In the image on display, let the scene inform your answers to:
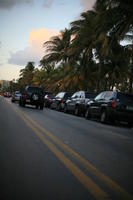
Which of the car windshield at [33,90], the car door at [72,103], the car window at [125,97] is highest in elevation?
the car windshield at [33,90]

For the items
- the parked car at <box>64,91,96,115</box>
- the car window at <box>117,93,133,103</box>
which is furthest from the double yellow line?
the parked car at <box>64,91,96,115</box>

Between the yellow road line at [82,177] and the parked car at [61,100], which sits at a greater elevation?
the parked car at [61,100]

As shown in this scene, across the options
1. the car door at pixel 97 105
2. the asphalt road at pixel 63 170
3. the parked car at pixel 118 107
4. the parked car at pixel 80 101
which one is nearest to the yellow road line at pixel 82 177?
the asphalt road at pixel 63 170

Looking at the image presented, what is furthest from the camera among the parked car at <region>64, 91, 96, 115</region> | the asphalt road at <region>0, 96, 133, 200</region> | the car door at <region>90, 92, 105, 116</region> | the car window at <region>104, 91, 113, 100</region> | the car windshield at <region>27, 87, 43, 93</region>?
the car windshield at <region>27, 87, 43, 93</region>

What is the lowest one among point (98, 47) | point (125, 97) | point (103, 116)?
point (103, 116)

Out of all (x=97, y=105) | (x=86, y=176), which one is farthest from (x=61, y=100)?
(x=86, y=176)

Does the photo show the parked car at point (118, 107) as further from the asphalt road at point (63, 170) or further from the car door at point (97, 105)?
the asphalt road at point (63, 170)

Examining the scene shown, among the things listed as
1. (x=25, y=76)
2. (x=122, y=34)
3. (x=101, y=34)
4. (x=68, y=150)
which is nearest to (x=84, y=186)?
(x=68, y=150)

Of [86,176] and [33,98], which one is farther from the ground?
[33,98]

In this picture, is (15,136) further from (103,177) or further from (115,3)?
(115,3)

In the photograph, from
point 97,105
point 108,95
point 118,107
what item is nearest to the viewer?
point 118,107

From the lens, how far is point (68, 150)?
332 inches

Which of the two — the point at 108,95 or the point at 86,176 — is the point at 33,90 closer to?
the point at 108,95

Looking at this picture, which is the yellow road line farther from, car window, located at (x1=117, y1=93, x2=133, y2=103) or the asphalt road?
car window, located at (x1=117, y1=93, x2=133, y2=103)
